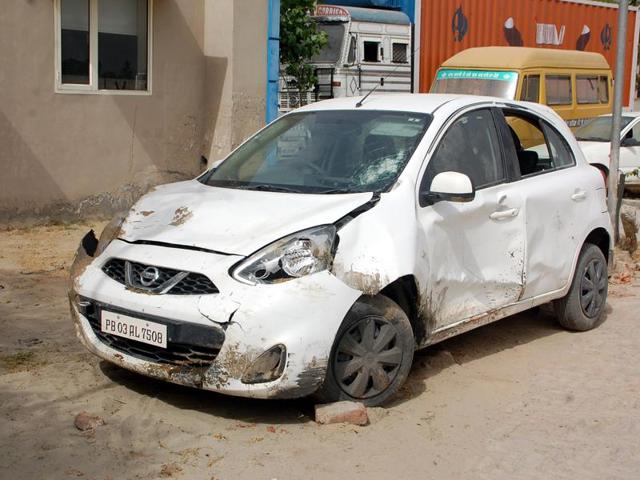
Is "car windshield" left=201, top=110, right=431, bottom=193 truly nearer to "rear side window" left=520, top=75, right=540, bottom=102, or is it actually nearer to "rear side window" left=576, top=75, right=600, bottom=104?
"rear side window" left=520, top=75, right=540, bottom=102

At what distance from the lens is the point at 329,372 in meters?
4.82

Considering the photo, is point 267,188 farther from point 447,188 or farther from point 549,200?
point 549,200

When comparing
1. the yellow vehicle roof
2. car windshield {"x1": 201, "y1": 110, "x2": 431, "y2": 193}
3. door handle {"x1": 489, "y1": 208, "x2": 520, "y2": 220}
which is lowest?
door handle {"x1": 489, "y1": 208, "x2": 520, "y2": 220}

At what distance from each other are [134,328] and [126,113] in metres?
6.81

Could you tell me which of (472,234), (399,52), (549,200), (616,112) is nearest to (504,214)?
(472,234)

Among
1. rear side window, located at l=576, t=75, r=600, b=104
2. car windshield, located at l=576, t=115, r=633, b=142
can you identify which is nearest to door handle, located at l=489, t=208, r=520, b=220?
car windshield, located at l=576, t=115, r=633, b=142

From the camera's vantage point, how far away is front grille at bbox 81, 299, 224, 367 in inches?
182

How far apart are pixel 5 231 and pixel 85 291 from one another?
5.35m

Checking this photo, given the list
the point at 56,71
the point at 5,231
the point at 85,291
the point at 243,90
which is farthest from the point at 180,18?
the point at 85,291

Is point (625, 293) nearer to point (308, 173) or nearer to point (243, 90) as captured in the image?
point (308, 173)

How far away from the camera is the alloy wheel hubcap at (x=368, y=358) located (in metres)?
4.92

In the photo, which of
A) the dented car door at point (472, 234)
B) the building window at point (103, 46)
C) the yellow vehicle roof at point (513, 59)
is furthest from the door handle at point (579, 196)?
the yellow vehicle roof at point (513, 59)

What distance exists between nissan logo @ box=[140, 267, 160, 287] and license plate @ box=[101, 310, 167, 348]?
0.64ft

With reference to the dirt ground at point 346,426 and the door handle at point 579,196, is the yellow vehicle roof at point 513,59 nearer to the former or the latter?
the door handle at point 579,196
